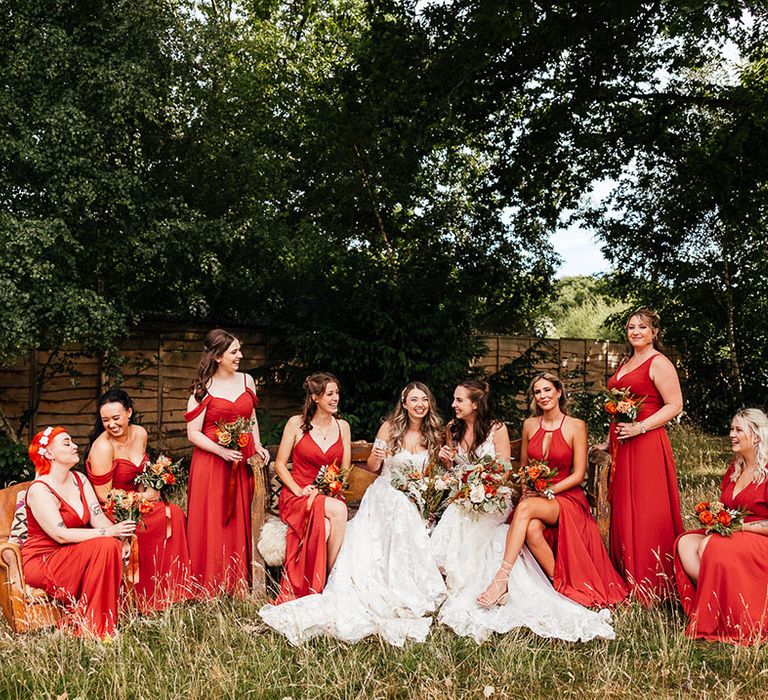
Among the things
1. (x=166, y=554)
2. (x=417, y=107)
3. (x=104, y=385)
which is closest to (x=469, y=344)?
(x=417, y=107)

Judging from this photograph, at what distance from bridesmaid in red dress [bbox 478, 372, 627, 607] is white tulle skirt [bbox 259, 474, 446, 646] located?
47cm

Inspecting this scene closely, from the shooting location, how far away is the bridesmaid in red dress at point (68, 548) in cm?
437

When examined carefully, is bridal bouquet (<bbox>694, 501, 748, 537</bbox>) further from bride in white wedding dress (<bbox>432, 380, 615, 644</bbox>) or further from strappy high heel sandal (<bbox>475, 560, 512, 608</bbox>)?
strappy high heel sandal (<bbox>475, 560, 512, 608</bbox>)

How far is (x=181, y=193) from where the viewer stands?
407 inches

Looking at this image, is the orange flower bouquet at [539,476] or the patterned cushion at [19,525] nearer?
the patterned cushion at [19,525]

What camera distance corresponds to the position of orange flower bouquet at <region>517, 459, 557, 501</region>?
5074mm

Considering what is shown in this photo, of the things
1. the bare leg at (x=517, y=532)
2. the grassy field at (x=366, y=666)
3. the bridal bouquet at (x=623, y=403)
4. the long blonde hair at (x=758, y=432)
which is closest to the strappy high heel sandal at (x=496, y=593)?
the bare leg at (x=517, y=532)

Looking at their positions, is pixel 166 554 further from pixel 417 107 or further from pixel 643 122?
pixel 643 122

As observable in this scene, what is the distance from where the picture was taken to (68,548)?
176 inches

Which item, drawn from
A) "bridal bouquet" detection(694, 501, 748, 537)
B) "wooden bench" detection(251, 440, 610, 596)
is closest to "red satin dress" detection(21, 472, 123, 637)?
"wooden bench" detection(251, 440, 610, 596)

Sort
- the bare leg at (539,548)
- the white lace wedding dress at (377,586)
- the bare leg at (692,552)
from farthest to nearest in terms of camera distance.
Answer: the bare leg at (539,548)
the bare leg at (692,552)
the white lace wedding dress at (377,586)

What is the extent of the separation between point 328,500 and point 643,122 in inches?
345

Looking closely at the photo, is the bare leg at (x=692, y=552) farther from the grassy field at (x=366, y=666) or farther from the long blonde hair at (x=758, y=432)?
the long blonde hair at (x=758, y=432)

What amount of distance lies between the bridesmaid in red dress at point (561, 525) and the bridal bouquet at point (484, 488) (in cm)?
18
